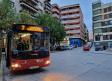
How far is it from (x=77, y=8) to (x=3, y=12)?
50261 millimetres

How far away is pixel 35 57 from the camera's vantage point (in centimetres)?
632

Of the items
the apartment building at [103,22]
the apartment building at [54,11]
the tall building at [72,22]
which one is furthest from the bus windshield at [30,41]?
the apartment building at [54,11]

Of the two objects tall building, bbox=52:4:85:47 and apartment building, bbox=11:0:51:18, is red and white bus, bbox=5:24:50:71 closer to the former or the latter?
apartment building, bbox=11:0:51:18

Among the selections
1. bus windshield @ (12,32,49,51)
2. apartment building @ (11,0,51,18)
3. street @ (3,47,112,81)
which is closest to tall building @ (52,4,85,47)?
apartment building @ (11,0,51,18)

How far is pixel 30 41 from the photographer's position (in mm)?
6246

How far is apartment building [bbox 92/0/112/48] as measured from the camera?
4156cm

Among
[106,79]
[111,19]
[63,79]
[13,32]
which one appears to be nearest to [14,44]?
[13,32]

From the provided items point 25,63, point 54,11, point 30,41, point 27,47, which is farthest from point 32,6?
point 25,63

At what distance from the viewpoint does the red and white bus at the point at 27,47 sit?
588 cm

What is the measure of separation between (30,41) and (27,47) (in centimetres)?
39

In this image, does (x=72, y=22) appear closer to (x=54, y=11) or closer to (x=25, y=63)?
(x=54, y=11)

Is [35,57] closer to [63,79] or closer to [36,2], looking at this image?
[63,79]

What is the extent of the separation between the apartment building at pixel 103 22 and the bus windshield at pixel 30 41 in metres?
38.4

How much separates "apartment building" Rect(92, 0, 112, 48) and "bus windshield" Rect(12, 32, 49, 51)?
126 ft
